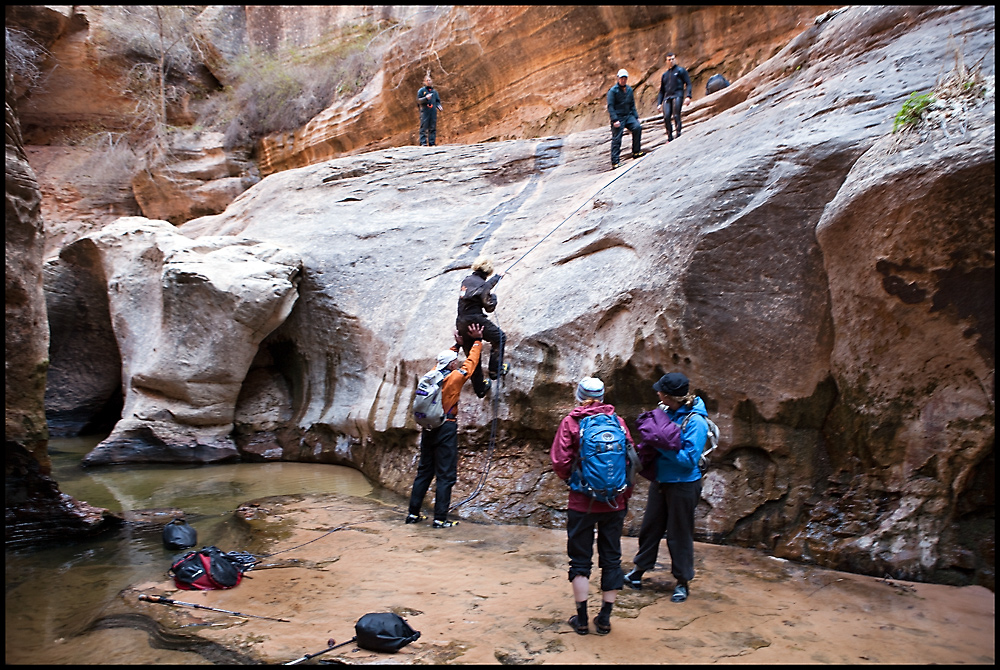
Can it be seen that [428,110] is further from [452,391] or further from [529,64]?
[452,391]

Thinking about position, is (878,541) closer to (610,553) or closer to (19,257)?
(610,553)

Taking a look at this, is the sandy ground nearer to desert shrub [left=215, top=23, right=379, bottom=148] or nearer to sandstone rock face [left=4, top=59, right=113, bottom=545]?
sandstone rock face [left=4, top=59, right=113, bottom=545]

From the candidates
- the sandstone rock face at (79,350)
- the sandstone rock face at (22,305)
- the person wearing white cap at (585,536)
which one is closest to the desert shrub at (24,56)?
the sandstone rock face at (79,350)

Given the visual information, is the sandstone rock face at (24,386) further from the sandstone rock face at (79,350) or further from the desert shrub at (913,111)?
the desert shrub at (913,111)

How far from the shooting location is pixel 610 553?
3604 mm

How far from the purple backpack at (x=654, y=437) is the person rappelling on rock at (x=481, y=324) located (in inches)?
94.3

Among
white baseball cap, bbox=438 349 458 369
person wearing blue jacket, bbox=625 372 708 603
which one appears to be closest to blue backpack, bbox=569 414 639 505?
person wearing blue jacket, bbox=625 372 708 603

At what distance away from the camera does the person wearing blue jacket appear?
3963 mm

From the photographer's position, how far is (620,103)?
9.05 m

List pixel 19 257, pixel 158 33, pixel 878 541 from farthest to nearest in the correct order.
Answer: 1. pixel 158 33
2. pixel 19 257
3. pixel 878 541

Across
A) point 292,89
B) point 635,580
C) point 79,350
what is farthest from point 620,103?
point 292,89

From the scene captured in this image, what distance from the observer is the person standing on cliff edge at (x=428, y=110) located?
12.6 metres

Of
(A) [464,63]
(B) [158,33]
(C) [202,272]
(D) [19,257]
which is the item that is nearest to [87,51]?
(B) [158,33]

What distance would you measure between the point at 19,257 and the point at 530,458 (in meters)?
4.86
